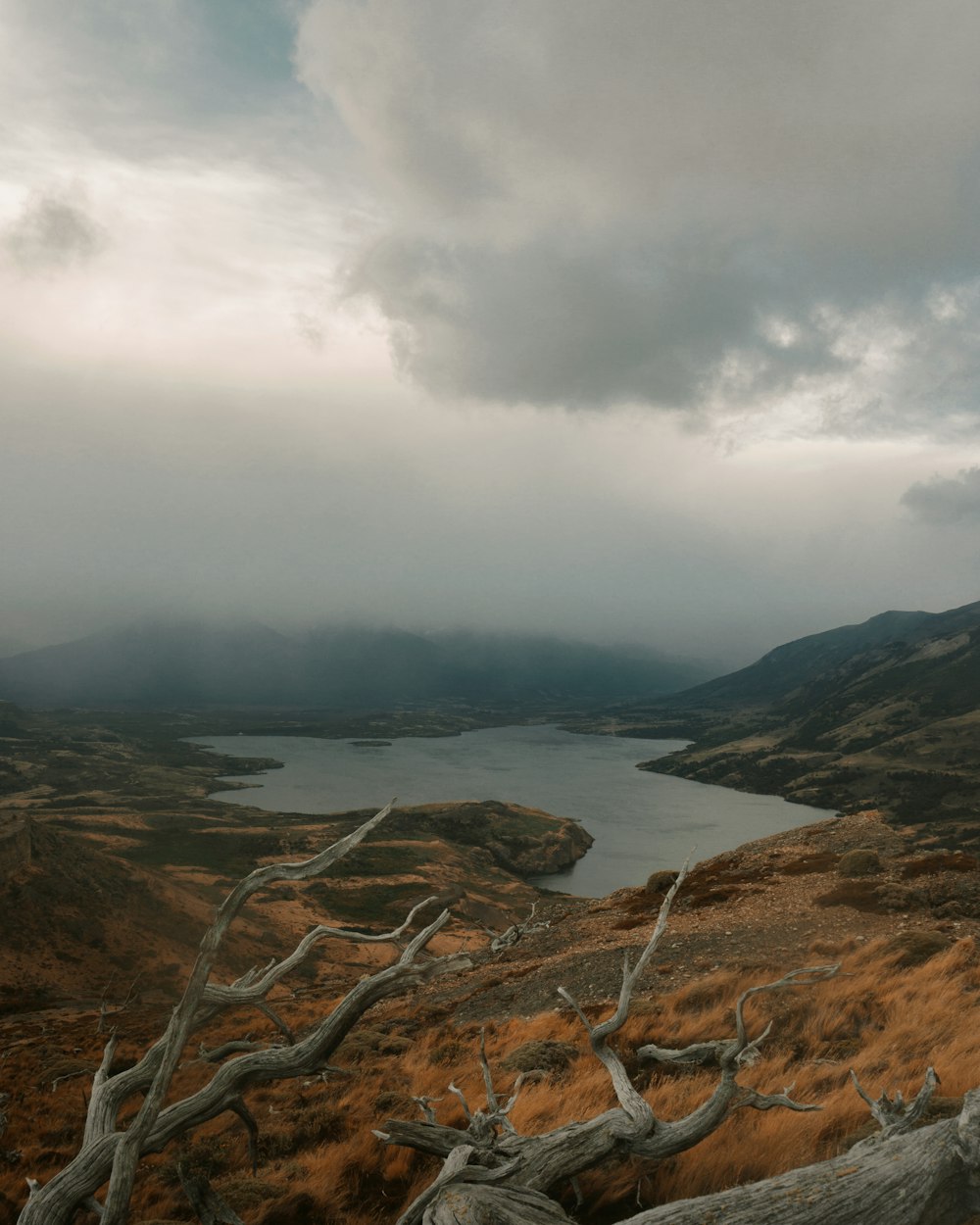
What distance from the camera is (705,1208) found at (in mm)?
3588

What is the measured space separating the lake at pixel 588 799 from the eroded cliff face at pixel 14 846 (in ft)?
181

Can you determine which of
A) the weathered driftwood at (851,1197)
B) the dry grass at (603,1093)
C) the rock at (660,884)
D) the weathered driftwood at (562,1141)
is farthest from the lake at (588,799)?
the weathered driftwood at (851,1197)

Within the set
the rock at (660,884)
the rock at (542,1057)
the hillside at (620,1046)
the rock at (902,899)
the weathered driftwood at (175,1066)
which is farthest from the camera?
the rock at (660,884)

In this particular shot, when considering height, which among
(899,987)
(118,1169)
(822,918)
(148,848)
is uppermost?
(118,1169)

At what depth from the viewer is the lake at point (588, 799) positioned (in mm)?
91438

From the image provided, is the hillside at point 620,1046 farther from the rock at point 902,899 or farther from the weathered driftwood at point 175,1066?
the weathered driftwood at point 175,1066

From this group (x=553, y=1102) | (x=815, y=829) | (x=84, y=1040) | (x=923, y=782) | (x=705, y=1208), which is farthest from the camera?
(x=923, y=782)

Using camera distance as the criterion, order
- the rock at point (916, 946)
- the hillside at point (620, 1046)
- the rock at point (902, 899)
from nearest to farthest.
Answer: the hillside at point (620, 1046)
the rock at point (916, 946)
the rock at point (902, 899)

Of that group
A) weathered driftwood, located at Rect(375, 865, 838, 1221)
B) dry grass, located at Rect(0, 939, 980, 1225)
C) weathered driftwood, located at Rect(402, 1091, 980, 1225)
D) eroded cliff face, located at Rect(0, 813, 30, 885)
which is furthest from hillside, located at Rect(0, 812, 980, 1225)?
eroded cliff face, located at Rect(0, 813, 30, 885)

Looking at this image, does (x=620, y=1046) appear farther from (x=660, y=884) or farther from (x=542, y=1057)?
(x=660, y=884)

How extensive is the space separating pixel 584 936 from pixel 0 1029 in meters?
20.3

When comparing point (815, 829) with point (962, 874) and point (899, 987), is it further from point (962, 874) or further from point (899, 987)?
point (899, 987)

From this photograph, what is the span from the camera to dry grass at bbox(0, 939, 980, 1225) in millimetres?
6113

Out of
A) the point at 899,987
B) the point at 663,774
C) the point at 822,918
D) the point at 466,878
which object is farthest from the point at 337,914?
the point at 663,774
